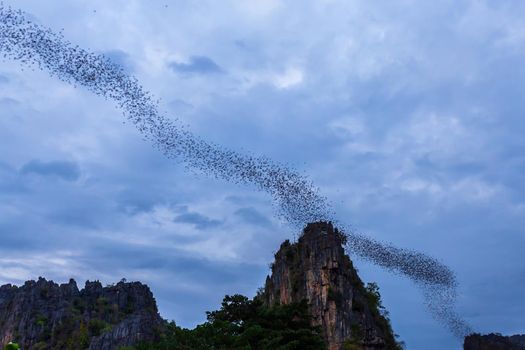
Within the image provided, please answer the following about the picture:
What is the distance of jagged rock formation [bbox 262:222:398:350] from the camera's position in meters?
77.6

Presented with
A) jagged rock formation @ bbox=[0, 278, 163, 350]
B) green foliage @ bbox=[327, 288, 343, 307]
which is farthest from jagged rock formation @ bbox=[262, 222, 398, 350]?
jagged rock formation @ bbox=[0, 278, 163, 350]

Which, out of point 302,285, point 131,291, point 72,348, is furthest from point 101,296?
point 302,285

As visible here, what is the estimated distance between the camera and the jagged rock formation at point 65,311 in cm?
11762

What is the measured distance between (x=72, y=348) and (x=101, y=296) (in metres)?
26.4

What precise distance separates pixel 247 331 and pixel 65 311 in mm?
95914

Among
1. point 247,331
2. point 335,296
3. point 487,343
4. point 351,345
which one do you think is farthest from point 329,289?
point 487,343

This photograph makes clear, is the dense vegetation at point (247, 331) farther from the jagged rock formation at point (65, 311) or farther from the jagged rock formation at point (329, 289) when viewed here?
the jagged rock formation at point (65, 311)

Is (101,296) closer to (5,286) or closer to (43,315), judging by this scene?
(43,315)

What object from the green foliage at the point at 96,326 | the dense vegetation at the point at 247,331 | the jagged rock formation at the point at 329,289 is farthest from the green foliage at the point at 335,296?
the green foliage at the point at 96,326

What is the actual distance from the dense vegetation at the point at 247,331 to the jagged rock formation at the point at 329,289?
26660 mm

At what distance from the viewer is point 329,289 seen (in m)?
80.0

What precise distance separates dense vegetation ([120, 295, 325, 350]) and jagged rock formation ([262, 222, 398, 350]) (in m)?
26.7

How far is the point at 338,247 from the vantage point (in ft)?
281

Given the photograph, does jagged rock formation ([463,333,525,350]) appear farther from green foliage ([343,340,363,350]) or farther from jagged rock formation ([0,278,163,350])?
green foliage ([343,340,363,350])
